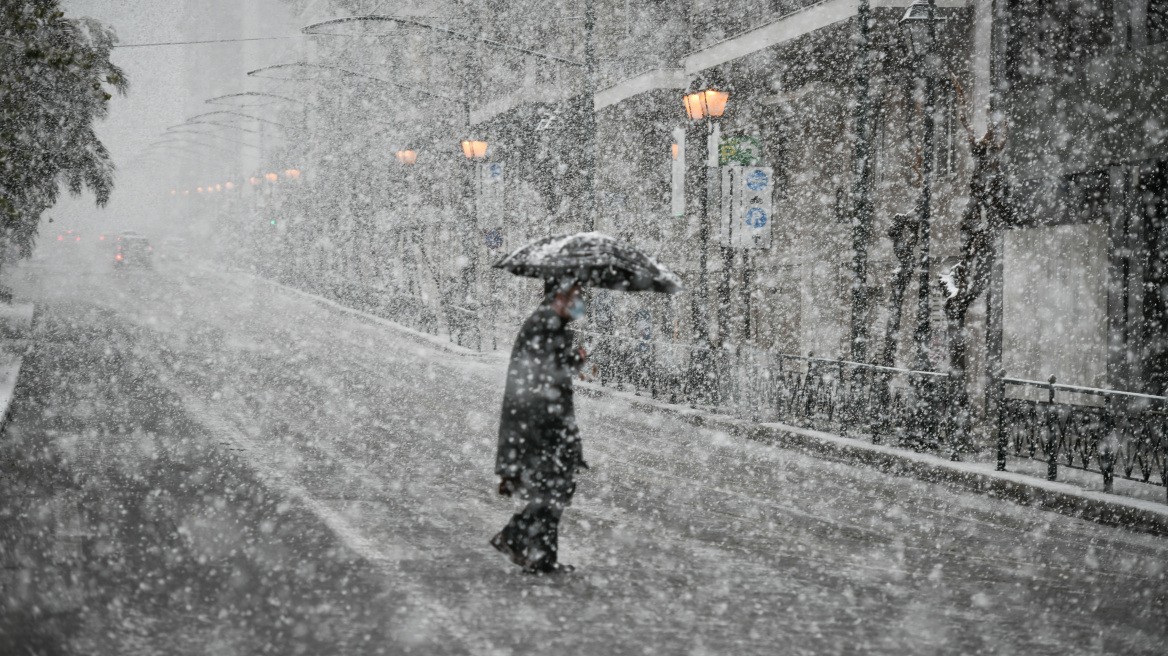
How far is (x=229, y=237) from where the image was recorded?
8569cm

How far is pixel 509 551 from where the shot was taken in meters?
6.79

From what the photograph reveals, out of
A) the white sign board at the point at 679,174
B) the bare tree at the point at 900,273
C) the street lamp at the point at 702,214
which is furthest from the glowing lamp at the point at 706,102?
the white sign board at the point at 679,174

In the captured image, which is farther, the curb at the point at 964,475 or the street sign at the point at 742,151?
the street sign at the point at 742,151

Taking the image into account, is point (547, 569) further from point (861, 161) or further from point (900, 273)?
point (861, 161)

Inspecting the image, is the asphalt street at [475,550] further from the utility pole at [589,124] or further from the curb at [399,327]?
the curb at [399,327]

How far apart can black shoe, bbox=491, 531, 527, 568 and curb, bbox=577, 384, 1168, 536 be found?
5651 millimetres

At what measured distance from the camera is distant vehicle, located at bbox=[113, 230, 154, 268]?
57.0m

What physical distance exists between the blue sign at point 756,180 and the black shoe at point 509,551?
10.4 meters

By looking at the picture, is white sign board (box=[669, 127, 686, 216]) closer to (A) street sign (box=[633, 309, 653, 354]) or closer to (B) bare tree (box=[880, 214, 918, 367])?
(A) street sign (box=[633, 309, 653, 354])

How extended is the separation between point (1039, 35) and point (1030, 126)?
1.52m

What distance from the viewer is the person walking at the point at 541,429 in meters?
6.58

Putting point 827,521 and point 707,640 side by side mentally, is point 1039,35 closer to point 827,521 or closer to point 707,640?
point 827,521

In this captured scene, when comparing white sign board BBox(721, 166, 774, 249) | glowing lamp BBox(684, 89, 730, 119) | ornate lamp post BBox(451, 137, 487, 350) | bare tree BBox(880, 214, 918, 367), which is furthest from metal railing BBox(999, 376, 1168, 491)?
ornate lamp post BBox(451, 137, 487, 350)

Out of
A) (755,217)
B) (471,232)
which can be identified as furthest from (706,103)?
(471,232)
